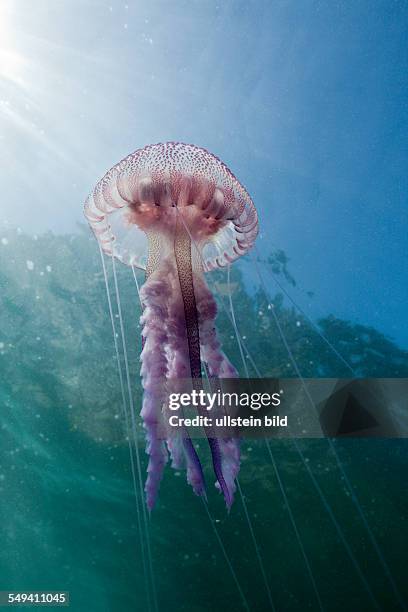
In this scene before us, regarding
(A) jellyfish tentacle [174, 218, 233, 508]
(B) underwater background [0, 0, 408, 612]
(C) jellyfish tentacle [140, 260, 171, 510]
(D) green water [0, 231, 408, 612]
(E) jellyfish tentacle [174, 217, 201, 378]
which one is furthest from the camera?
(D) green water [0, 231, 408, 612]

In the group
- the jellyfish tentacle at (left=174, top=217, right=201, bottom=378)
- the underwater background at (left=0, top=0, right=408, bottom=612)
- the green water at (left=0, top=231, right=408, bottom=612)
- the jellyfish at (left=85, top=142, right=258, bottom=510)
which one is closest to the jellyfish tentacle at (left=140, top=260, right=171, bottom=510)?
the jellyfish at (left=85, top=142, right=258, bottom=510)

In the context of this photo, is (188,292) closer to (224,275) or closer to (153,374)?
(153,374)

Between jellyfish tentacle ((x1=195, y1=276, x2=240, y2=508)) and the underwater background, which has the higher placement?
the underwater background

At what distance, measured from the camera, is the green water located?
6492 mm

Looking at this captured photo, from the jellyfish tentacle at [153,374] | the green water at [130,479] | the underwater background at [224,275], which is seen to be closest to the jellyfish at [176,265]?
the jellyfish tentacle at [153,374]

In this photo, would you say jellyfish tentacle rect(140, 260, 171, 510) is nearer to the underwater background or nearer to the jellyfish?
the jellyfish

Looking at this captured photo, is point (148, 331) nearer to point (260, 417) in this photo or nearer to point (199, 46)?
point (260, 417)

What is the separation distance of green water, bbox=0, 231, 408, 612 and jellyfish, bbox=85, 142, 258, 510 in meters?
2.91

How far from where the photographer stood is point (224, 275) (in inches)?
224

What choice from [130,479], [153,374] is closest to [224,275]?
[153,374]

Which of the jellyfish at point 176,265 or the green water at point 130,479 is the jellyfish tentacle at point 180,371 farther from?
the green water at point 130,479

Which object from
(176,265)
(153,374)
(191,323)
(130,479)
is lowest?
(153,374)

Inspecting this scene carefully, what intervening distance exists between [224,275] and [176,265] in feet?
9.96

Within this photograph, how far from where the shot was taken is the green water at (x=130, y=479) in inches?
256
